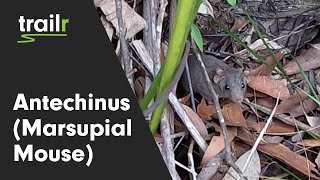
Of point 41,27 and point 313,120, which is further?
point 313,120

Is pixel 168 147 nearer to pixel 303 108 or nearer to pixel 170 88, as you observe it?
pixel 170 88

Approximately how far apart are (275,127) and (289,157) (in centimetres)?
10

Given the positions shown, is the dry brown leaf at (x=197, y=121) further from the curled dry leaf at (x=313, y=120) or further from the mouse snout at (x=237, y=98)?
the curled dry leaf at (x=313, y=120)

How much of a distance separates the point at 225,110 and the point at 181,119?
0.58ft

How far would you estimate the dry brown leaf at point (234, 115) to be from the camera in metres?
1.79

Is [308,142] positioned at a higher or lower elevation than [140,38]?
lower

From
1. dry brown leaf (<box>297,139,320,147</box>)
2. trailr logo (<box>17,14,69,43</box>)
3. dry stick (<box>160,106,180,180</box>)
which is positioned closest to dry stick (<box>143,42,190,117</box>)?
dry stick (<box>160,106,180,180</box>)

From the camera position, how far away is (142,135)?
1.43m

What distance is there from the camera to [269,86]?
190 cm

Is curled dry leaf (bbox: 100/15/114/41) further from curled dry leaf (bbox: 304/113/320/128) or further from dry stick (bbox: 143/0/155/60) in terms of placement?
curled dry leaf (bbox: 304/113/320/128)

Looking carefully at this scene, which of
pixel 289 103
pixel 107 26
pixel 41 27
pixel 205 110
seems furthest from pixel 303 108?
pixel 41 27

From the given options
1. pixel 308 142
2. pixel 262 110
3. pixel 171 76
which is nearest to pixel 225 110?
pixel 262 110

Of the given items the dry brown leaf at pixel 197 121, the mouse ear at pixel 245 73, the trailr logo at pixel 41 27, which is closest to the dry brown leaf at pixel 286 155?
the dry brown leaf at pixel 197 121

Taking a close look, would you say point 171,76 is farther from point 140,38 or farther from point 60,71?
point 140,38
